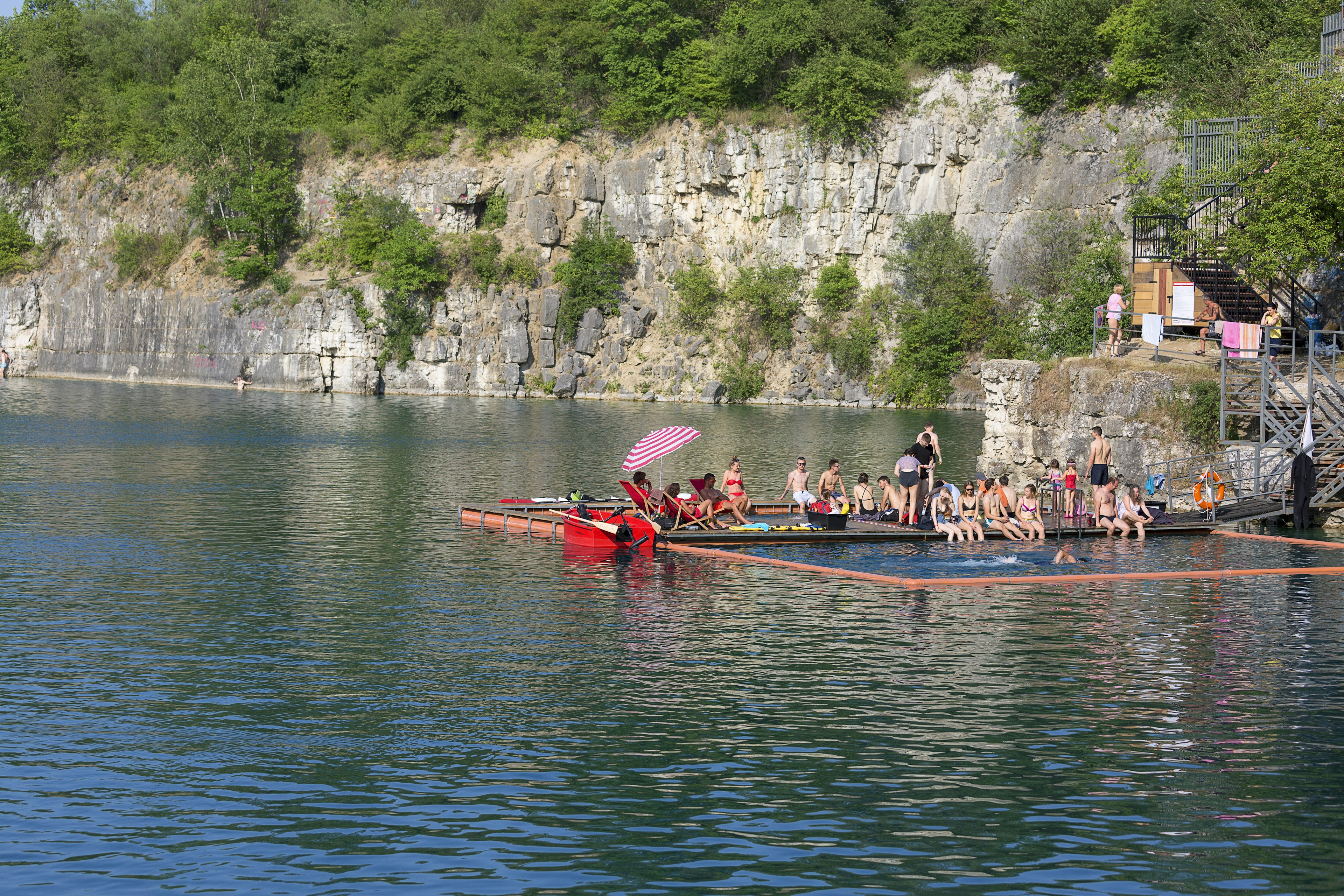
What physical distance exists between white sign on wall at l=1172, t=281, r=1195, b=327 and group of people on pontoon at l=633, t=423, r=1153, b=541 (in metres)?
12.6

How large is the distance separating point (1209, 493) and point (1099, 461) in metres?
3.33

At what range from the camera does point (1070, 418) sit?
41.9m

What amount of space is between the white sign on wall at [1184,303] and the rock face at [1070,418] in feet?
16.5

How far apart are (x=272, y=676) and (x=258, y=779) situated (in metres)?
4.26

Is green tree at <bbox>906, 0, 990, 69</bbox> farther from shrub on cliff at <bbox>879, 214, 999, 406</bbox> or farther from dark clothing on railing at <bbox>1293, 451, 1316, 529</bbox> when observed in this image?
dark clothing on railing at <bbox>1293, 451, 1316, 529</bbox>

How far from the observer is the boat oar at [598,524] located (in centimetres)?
3028

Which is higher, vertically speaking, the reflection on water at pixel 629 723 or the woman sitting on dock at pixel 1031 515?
the woman sitting on dock at pixel 1031 515

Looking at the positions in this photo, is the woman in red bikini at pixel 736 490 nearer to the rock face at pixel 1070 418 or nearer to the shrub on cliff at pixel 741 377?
the rock face at pixel 1070 418

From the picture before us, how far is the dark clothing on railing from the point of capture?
32969 mm

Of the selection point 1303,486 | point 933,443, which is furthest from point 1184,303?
point 933,443

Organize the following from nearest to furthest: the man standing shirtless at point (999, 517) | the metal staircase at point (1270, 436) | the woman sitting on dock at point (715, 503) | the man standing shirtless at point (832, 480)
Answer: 1. the man standing shirtless at point (999, 517)
2. the woman sitting on dock at point (715, 503)
3. the man standing shirtless at point (832, 480)
4. the metal staircase at point (1270, 436)

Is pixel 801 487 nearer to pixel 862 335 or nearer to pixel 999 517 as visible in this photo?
pixel 999 517

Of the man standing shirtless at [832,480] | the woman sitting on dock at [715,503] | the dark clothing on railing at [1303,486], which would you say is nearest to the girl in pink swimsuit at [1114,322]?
the dark clothing on railing at [1303,486]

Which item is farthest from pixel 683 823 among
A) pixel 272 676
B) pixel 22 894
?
pixel 272 676
